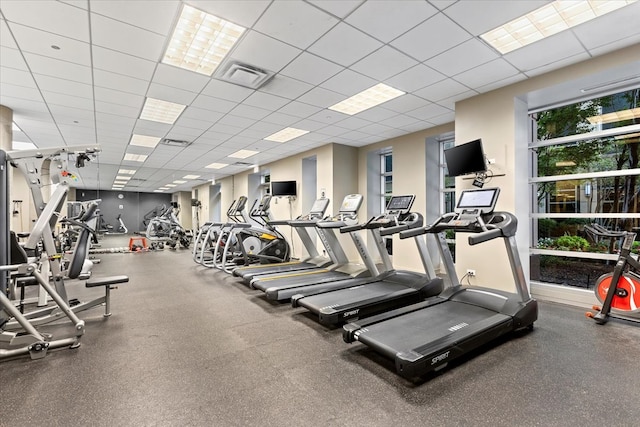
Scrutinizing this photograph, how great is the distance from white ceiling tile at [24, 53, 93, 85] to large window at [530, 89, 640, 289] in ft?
20.4

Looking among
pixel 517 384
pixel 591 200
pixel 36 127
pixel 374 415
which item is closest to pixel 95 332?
pixel 374 415

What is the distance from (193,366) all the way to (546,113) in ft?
18.5

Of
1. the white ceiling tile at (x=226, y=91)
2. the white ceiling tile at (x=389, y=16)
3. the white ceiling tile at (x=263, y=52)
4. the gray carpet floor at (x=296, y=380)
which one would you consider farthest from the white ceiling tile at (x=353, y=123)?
the gray carpet floor at (x=296, y=380)

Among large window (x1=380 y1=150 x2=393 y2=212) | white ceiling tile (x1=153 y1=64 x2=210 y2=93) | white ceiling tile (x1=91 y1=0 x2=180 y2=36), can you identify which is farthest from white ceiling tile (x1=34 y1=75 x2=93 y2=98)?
large window (x1=380 y1=150 x2=393 y2=212)

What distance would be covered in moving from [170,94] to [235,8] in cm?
230

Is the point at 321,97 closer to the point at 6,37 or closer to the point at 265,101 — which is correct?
the point at 265,101

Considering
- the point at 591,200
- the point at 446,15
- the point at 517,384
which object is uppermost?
the point at 446,15

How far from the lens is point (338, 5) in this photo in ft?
8.61

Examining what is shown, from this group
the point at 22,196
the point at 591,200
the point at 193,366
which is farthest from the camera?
the point at 22,196

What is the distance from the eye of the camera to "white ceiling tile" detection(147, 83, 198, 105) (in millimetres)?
4219

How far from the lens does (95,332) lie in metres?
3.06

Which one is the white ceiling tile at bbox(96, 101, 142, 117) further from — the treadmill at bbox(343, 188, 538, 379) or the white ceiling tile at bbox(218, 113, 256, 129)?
the treadmill at bbox(343, 188, 538, 379)

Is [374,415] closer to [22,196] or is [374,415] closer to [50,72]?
[50,72]

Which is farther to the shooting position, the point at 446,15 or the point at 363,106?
the point at 363,106
